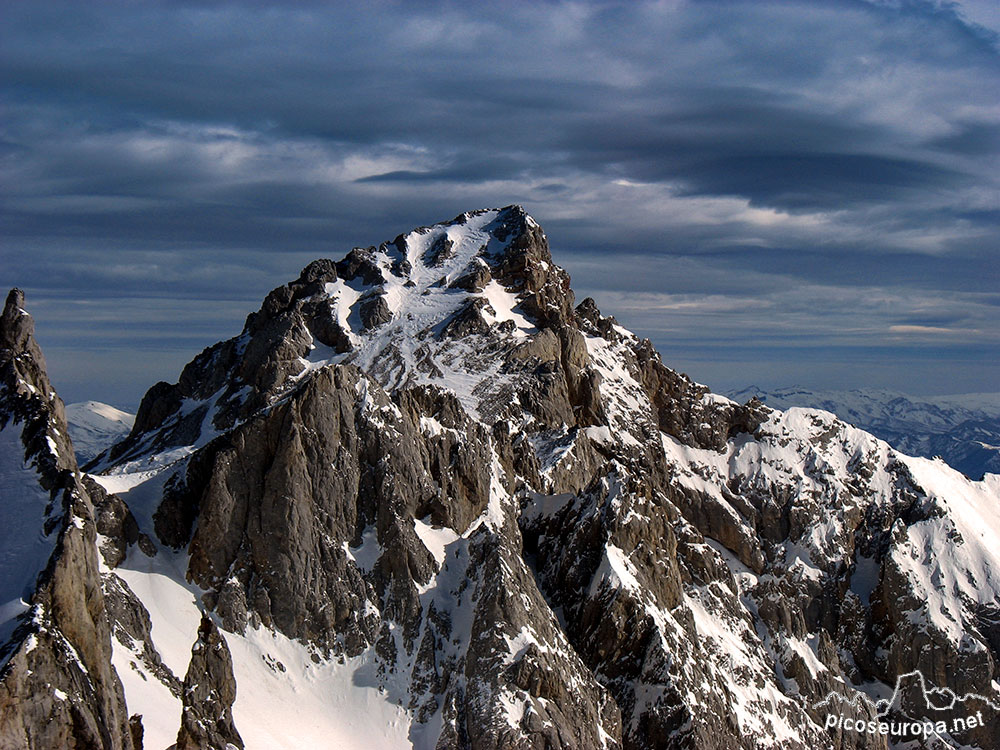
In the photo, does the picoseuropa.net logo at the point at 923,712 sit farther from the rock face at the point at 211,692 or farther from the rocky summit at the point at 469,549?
the rock face at the point at 211,692

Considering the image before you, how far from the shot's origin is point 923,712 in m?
154

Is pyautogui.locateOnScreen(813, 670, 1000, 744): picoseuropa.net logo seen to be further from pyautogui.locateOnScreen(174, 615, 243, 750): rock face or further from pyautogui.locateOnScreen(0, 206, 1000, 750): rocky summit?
pyautogui.locateOnScreen(174, 615, 243, 750): rock face

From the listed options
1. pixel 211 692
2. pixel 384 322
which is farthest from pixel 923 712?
pixel 211 692

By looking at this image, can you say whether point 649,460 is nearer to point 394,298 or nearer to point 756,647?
point 756,647

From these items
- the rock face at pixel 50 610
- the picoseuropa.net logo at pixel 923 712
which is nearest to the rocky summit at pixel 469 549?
the rock face at pixel 50 610

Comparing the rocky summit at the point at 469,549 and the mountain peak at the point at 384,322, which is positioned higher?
the mountain peak at the point at 384,322

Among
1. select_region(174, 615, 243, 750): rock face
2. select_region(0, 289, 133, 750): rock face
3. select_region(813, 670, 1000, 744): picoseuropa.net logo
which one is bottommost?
select_region(813, 670, 1000, 744): picoseuropa.net logo

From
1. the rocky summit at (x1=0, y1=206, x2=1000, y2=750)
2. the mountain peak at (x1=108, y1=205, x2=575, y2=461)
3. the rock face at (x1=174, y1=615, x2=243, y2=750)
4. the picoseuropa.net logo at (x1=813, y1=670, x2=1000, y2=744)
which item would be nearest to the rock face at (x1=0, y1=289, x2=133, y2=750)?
the rocky summit at (x1=0, y1=206, x2=1000, y2=750)

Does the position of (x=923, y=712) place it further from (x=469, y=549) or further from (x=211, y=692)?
(x=211, y=692)

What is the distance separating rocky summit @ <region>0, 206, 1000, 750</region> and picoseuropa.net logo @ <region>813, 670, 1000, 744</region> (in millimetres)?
412

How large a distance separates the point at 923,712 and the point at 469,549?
3668 inches

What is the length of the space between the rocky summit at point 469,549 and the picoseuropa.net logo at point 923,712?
0.41m

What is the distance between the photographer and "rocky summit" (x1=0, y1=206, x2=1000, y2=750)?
7794 centimetres

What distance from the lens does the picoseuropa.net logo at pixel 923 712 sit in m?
152
